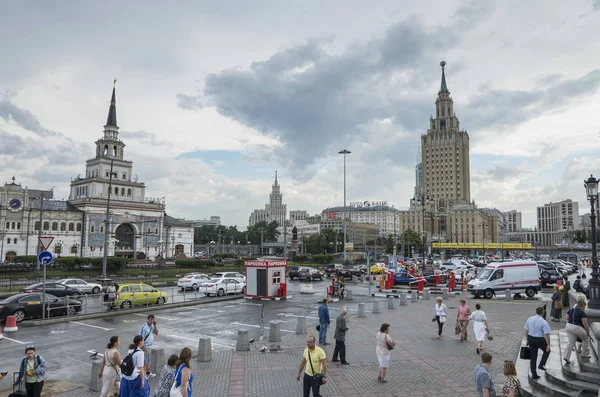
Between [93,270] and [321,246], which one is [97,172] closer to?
[93,270]

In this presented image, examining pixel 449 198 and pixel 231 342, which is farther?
pixel 449 198

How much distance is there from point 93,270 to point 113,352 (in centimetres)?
5079

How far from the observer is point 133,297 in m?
26.6

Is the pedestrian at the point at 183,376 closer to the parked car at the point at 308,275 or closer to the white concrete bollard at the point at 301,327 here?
the white concrete bollard at the point at 301,327

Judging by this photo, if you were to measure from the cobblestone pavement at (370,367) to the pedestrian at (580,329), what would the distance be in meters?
2.13

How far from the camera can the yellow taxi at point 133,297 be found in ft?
85.6

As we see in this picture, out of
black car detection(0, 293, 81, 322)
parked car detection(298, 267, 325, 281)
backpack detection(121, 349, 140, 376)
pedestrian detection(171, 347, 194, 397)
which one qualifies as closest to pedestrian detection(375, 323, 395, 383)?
pedestrian detection(171, 347, 194, 397)

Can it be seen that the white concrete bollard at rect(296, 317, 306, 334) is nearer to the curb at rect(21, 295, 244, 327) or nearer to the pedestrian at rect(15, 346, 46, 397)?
the pedestrian at rect(15, 346, 46, 397)

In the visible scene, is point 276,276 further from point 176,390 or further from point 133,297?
point 176,390

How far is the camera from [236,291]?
117ft

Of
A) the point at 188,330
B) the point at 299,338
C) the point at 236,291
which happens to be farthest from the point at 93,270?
the point at 299,338

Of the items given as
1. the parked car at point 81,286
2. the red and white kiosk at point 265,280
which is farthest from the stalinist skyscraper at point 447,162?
the parked car at point 81,286

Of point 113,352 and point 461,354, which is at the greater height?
point 113,352

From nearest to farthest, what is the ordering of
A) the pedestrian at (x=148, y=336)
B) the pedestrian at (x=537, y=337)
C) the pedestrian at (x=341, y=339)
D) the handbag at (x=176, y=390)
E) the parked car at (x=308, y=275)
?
the handbag at (x=176, y=390), the pedestrian at (x=537, y=337), the pedestrian at (x=148, y=336), the pedestrian at (x=341, y=339), the parked car at (x=308, y=275)
